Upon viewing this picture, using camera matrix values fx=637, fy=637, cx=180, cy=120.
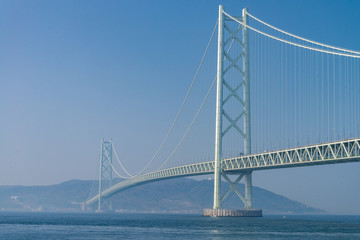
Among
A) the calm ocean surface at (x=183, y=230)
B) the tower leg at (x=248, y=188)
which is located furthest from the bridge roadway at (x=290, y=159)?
the calm ocean surface at (x=183, y=230)

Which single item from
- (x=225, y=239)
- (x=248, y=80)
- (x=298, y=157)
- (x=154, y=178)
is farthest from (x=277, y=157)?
(x=154, y=178)

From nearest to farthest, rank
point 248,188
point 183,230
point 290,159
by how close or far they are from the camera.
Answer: point 183,230 < point 290,159 < point 248,188

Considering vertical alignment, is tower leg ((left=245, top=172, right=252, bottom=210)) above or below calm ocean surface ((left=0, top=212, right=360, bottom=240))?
above

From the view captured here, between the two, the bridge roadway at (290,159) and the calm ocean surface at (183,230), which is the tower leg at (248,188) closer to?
the bridge roadway at (290,159)

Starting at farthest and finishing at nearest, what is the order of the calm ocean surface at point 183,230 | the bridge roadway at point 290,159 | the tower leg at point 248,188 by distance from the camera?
the tower leg at point 248,188
the bridge roadway at point 290,159
the calm ocean surface at point 183,230

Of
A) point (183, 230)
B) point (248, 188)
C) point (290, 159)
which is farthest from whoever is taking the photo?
point (248, 188)

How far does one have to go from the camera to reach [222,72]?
71.8 metres

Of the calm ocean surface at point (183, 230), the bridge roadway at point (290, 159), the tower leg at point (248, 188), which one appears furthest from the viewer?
the tower leg at point (248, 188)

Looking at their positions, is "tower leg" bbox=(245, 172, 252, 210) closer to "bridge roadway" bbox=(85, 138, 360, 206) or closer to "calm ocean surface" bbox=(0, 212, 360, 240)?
"bridge roadway" bbox=(85, 138, 360, 206)

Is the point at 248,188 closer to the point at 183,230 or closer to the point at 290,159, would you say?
the point at 290,159

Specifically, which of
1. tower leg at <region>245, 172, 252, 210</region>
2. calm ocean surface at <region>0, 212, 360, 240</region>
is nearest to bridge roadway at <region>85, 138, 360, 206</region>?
tower leg at <region>245, 172, 252, 210</region>

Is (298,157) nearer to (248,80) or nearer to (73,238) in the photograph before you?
(248,80)

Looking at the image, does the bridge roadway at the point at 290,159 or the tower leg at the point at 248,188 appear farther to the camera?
the tower leg at the point at 248,188

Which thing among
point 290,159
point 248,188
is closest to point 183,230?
point 290,159
